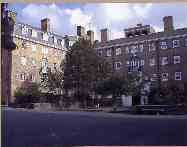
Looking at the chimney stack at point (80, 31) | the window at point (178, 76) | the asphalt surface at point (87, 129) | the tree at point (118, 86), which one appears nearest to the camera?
the asphalt surface at point (87, 129)

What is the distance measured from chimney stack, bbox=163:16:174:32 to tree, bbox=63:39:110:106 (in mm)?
1154

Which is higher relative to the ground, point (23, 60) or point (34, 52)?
point (34, 52)

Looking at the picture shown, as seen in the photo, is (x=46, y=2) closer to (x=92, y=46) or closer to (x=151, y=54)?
(x=92, y=46)

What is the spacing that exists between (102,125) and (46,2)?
2.18m

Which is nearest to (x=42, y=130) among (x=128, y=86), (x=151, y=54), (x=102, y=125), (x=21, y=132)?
(x=21, y=132)

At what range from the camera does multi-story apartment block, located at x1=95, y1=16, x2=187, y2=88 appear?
30.8 ft

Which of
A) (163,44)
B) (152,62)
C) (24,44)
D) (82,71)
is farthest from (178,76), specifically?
(24,44)

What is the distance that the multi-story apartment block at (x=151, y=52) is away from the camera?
30.8 ft

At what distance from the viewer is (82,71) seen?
9500 mm

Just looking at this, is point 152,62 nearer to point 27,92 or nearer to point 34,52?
point 34,52

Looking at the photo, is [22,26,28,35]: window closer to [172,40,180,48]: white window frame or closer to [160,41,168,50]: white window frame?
[160,41,168,50]: white window frame

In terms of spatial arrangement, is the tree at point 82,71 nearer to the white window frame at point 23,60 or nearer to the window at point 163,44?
the white window frame at point 23,60

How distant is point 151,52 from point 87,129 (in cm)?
167

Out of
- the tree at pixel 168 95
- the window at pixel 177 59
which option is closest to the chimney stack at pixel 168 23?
the window at pixel 177 59
